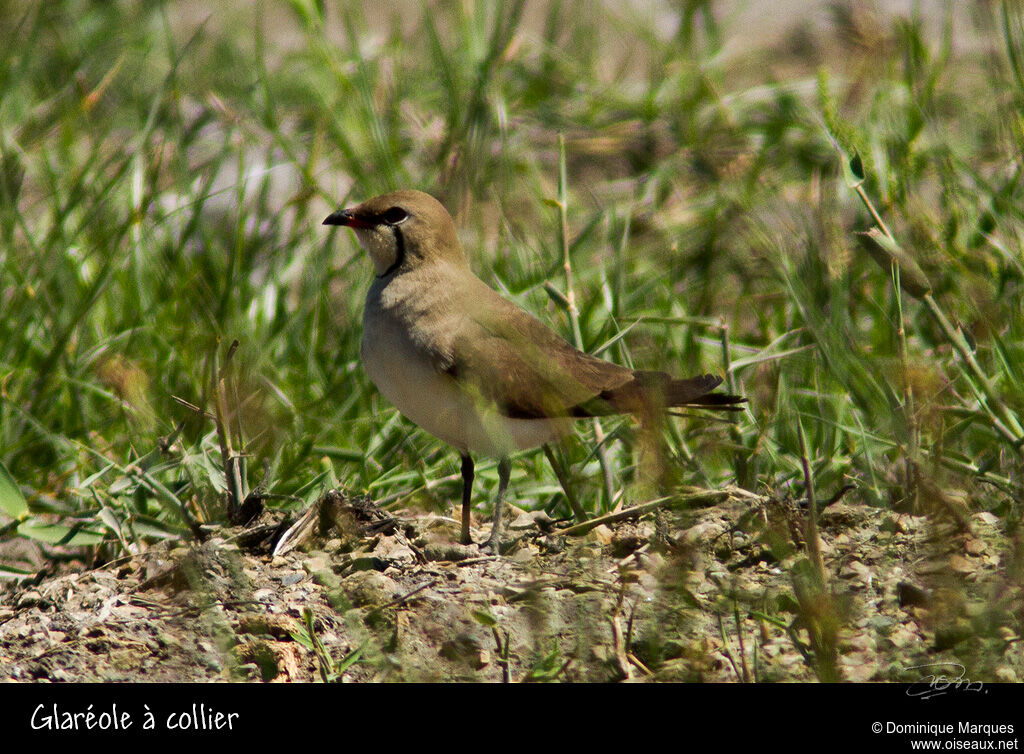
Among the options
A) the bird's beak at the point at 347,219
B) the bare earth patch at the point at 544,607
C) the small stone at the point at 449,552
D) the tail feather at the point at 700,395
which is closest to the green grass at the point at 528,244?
the tail feather at the point at 700,395

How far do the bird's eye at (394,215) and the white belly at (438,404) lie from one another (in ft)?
1.31

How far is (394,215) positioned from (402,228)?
56 mm

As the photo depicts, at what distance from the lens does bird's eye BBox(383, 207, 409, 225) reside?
3721 mm

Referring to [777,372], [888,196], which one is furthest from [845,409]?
[888,196]

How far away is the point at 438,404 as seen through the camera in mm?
3359

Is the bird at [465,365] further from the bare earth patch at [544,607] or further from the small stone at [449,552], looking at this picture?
the bare earth patch at [544,607]

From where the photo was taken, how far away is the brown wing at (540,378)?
332 centimetres
